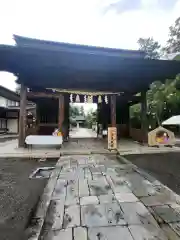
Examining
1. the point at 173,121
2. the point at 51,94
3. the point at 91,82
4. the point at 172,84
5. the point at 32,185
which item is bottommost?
the point at 32,185

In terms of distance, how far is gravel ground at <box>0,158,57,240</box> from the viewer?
2.94 meters

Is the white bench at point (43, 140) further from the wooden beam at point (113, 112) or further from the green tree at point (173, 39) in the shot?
the green tree at point (173, 39)

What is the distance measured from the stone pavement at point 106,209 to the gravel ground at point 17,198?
171 mm

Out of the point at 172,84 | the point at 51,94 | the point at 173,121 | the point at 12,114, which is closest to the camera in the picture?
the point at 51,94

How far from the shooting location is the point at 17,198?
13.4 feet

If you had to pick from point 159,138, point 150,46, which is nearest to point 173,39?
point 150,46

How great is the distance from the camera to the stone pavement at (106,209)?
8.84 ft

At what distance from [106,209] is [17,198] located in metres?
1.84

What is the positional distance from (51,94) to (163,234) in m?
10.2

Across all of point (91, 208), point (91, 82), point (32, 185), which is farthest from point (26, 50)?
point (91, 208)

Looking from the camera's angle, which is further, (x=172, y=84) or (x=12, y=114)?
(x=12, y=114)

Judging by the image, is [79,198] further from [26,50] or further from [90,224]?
[26,50]

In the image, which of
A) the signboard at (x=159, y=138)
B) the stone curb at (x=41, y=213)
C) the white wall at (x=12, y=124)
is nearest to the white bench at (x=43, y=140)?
the signboard at (x=159, y=138)

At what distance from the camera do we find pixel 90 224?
2.93 m
